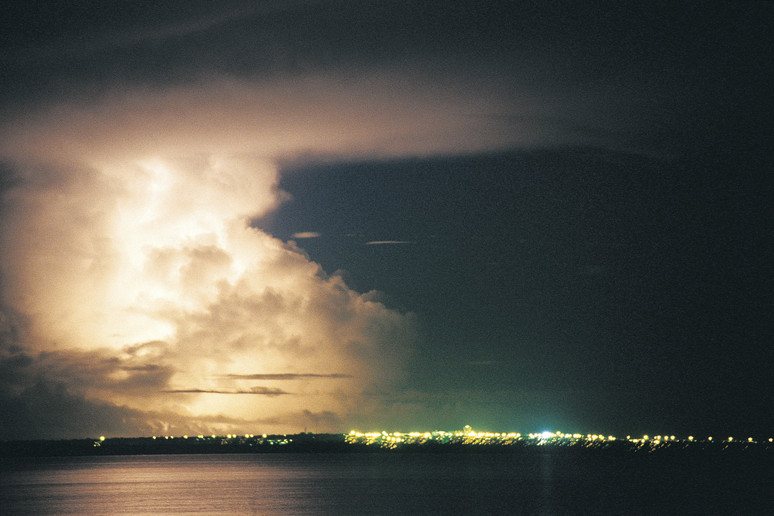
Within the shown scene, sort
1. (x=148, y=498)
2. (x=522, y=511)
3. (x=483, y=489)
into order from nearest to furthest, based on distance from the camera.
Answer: (x=522, y=511) → (x=148, y=498) → (x=483, y=489)

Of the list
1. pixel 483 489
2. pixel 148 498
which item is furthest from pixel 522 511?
pixel 148 498

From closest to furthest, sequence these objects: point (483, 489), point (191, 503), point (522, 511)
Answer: point (522, 511)
point (191, 503)
point (483, 489)

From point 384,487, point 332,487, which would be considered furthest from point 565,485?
point 332,487

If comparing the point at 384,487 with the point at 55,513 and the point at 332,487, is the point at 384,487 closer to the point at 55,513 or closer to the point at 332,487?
the point at 332,487

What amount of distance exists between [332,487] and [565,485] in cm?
3489

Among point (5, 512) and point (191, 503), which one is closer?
point (5, 512)

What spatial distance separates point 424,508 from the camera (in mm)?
76000

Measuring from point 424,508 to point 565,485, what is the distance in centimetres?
4813

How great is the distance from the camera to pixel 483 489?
10675cm

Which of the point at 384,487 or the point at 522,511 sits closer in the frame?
the point at 522,511

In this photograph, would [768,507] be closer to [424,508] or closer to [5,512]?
[424,508]

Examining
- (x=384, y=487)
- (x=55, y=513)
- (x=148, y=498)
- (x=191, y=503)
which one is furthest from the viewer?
(x=384, y=487)

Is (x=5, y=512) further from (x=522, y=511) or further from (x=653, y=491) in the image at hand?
(x=653, y=491)

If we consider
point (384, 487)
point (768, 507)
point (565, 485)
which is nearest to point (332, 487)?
point (384, 487)
